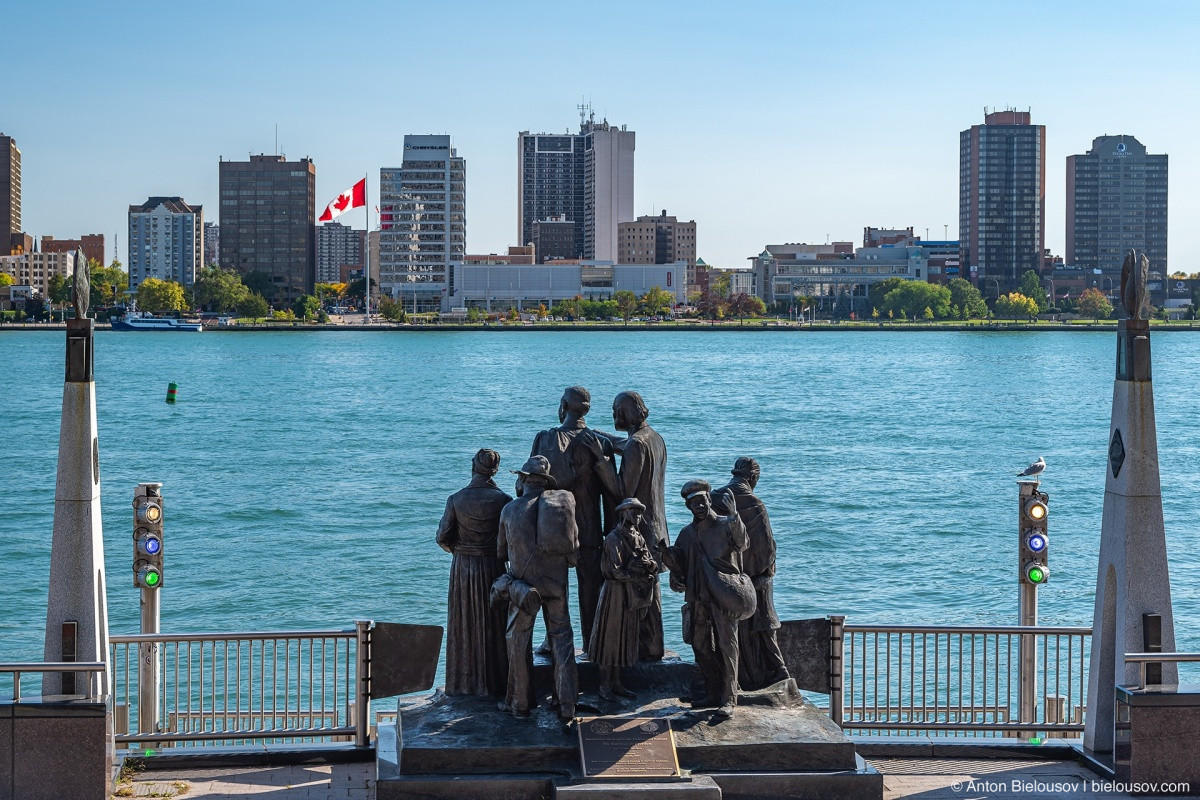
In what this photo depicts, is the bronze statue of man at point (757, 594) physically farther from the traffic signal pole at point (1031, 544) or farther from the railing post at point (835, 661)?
the traffic signal pole at point (1031, 544)

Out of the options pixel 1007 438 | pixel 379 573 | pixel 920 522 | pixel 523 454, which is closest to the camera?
pixel 379 573

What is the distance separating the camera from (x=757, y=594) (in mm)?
11180

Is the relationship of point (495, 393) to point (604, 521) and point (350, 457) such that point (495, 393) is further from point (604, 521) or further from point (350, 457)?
point (604, 521)

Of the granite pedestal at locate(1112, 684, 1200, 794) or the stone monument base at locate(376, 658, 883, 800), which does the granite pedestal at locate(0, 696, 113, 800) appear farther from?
the granite pedestal at locate(1112, 684, 1200, 794)

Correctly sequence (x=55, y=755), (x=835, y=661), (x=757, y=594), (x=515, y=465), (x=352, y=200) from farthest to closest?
1. (x=352, y=200)
2. (x=515, y=465)
3. (x=835, y=661)
4. (x=757, y=594)
5. (x=55, y=755)

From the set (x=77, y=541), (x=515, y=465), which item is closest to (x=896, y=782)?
(x=77, y=541)

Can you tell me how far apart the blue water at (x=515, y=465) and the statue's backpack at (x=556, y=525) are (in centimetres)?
1222

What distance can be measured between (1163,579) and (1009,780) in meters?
1.92

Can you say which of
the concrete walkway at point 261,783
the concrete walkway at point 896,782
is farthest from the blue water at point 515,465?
the concrete walkway at point 896,782

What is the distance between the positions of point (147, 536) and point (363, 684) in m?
3.50

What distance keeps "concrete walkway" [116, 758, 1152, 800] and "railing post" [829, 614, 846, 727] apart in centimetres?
58

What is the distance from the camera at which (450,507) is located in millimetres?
11062

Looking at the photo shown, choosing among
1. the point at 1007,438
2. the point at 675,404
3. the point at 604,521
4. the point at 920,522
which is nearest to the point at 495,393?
the point at 675,404

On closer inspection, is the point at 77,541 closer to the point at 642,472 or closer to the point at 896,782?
the point at 642,472
